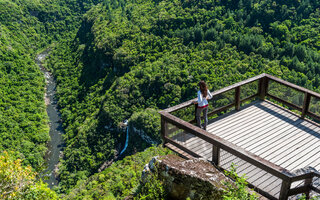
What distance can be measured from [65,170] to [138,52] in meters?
24.2

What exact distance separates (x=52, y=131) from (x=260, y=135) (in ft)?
152

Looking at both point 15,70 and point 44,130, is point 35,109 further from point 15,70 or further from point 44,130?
point 15,70

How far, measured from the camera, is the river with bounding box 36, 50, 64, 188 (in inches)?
1631

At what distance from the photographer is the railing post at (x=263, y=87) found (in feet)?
30.8

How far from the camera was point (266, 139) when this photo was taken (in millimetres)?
7781

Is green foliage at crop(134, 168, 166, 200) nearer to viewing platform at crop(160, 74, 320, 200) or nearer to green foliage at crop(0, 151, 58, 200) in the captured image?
viewing platform at crop(160, 74, 320, 200)

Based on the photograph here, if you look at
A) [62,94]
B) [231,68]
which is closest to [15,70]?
[62,94]

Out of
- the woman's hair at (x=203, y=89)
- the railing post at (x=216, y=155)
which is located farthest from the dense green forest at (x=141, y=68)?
the railing post at (x=216, y=155)

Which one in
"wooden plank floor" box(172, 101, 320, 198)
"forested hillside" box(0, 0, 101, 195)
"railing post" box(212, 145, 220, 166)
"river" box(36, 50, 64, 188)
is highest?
"railing post" box(212, 145, 220, 166)

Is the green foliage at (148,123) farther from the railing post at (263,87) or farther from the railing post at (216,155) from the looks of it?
the railing post at (216,155)

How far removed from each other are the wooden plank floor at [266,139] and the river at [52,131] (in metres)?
31.6

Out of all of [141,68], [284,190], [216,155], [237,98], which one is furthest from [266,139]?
[141,68]

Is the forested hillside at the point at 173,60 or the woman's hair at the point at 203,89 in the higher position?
the woman's hair at the point at 203,89

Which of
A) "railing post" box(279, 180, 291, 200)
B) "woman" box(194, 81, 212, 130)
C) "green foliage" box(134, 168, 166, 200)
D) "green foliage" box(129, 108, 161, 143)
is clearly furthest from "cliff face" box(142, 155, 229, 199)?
"green foliage" box(129, 108, 161, 143)
